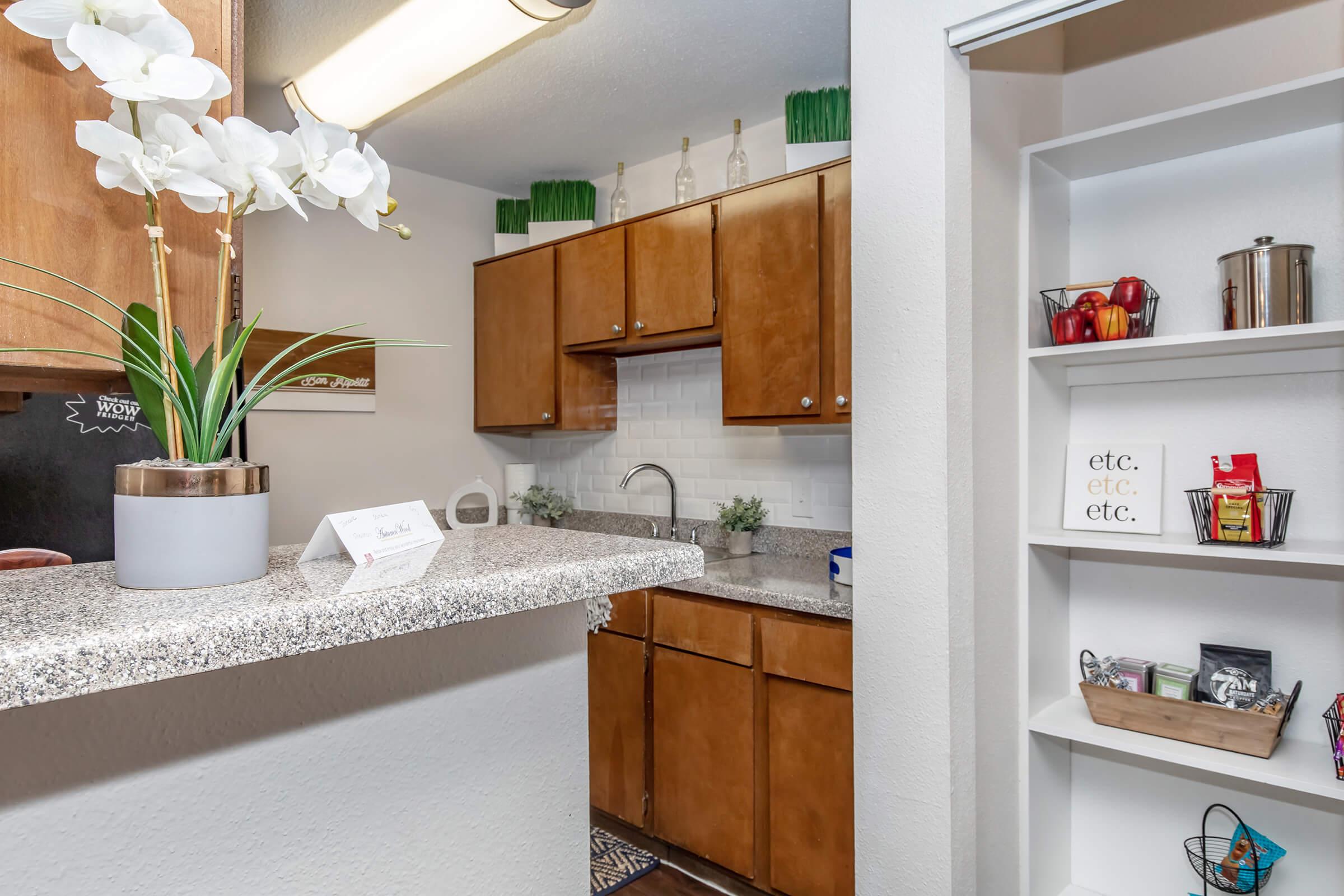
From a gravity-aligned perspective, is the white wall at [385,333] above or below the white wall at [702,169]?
below

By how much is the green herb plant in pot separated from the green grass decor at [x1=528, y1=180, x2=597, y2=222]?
109 inches

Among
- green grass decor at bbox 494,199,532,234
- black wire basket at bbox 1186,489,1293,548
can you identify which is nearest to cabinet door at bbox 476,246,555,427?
green grass decor at bbox 494,199,532,234

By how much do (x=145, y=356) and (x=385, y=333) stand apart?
9.31 feet

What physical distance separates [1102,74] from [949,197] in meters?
0.86

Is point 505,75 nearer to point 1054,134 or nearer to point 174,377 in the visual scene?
point 1054,134

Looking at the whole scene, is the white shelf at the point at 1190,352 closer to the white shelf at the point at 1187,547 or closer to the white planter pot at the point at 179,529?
the white shelf at the point at 1187,547

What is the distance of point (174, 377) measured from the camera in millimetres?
655

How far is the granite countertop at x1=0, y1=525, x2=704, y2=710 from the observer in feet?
1.42

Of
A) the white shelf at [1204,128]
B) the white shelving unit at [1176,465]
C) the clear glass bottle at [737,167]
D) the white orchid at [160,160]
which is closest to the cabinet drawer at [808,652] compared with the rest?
the white shelving unit at [1176,465]

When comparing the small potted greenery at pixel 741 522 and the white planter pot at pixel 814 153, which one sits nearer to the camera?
the white planter pot at pixel 814 153

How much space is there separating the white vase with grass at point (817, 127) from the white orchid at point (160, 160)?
207 centimetres

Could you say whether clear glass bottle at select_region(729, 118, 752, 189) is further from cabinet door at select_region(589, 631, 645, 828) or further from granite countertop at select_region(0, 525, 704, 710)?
granite countertop at select_region(0, 525, 704, 710)

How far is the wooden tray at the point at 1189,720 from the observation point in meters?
1.58

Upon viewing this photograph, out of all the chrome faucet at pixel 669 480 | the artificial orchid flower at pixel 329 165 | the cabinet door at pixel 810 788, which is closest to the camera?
the artificial orchid flower at pixel 329 165
